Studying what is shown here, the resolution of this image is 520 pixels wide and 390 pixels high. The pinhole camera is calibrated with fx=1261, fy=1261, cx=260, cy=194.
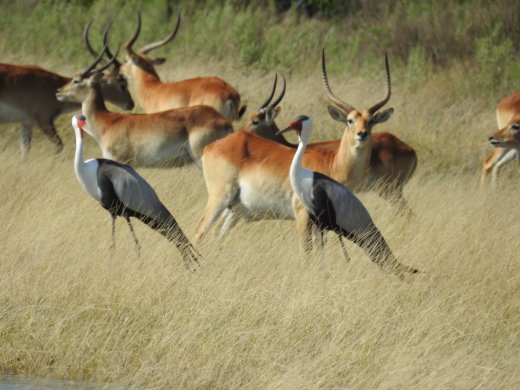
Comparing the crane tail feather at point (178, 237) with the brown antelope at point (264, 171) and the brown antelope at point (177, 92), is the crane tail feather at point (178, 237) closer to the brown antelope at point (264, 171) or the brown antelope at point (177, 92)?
the brown antelope at point (264, 171)

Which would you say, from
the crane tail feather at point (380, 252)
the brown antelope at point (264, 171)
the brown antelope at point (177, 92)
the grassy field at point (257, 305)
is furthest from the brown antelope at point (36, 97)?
the crane tail feather at point (380, 252)

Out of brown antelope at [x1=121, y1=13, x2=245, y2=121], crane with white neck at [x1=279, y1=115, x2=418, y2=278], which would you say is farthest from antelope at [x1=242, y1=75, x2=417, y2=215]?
brown antelope at [x1=121, y1=13, x2=245, y2=121]

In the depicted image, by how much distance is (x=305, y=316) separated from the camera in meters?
5.63

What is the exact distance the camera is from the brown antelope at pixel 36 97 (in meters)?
10.9

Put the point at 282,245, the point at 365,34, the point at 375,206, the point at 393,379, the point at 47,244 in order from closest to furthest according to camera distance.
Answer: the point at 393,379
the point at 47,244
the point at 282,245
the point at 375,206
the point at 365,34

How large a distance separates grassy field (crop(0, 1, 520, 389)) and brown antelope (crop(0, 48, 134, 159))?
2.44 m

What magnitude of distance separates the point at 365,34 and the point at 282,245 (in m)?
10.0

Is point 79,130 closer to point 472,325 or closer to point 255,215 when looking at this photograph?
point 255,215

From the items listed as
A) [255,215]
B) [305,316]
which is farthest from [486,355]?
[255,215]

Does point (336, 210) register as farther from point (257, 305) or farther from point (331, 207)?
point (257, 305)

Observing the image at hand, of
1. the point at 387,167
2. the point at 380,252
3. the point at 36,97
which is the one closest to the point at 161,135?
the point at 387,167

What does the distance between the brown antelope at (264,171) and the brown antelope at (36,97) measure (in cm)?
312

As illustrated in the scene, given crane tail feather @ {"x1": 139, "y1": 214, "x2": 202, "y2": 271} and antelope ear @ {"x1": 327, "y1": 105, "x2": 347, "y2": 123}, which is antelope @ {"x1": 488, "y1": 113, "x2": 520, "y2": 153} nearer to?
antelope ear @ {"x1": 327, "y1": 105, "x2": 347, "y2": 123}

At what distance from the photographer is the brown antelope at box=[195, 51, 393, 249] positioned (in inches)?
301
